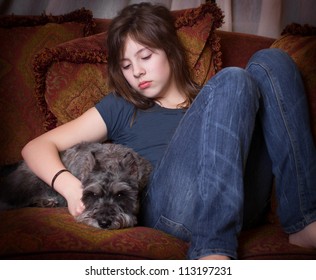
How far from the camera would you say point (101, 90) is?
1.63 meters

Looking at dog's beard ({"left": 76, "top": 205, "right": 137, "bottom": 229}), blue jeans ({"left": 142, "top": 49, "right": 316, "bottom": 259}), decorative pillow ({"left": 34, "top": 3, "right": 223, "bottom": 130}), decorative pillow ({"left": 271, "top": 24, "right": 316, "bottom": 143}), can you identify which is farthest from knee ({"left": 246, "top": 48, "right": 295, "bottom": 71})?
dog's beard ({"left": 76, "top": 205, "right": 137, "bottom": 229})

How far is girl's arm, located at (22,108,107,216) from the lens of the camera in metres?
1.24

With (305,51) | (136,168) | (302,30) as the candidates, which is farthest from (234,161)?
(302,30)

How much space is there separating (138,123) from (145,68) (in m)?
0.18

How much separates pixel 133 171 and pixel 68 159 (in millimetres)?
253

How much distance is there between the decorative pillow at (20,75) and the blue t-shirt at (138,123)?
0.97 ft

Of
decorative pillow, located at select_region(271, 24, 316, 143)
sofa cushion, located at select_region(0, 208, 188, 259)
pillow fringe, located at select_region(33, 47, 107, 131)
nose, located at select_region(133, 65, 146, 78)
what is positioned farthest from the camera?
pillow fringe, located at select_region(33, 47, 107, 131)

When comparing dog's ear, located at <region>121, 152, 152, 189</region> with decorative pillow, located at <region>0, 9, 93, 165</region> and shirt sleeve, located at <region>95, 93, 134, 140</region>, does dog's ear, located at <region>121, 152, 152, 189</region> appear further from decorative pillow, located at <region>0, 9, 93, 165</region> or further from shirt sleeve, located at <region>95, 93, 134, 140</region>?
decorative pillow, located at <region>0, 9, 93, 165</region>

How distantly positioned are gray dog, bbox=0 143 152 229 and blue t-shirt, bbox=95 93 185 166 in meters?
0.08
